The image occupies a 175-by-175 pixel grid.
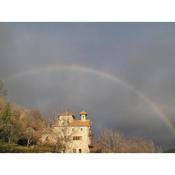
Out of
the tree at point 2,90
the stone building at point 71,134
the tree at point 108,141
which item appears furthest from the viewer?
the tree at point 2,90

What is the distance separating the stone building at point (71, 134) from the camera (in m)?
6.86

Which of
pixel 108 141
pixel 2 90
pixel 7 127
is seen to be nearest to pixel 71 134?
pixel 108 141

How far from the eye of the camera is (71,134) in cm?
690

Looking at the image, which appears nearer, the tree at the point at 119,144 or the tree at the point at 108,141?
the tree at the point at 119,144

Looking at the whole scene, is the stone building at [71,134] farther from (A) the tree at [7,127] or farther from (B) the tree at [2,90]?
(B) the tree at [2,90]

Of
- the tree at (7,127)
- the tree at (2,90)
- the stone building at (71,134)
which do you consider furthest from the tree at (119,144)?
the tree at (2,90)

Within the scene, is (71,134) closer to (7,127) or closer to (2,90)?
(7,127)

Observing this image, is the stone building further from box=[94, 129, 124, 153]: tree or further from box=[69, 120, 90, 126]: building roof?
box=[94, 129, 124, 153]: tree

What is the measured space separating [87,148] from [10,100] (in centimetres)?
190
